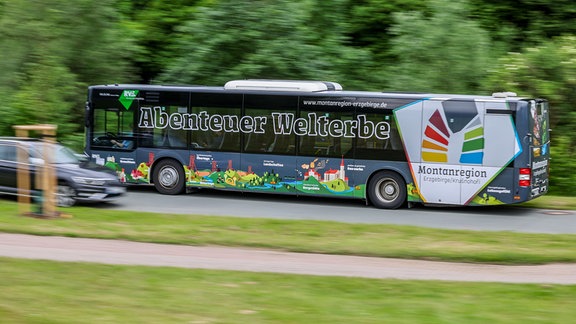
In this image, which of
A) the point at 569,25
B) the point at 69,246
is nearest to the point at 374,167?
the point at 69,246

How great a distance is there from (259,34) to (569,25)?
11.5 m

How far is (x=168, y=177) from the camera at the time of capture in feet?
77.1

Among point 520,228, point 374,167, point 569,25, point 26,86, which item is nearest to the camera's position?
point 520,228

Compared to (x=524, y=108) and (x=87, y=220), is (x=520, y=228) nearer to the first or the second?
(x=524, y=108)

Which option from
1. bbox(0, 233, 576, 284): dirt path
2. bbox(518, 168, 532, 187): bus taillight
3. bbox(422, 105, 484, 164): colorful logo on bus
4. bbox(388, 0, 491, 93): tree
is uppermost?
bbox(388, 0, 491, 93): tree

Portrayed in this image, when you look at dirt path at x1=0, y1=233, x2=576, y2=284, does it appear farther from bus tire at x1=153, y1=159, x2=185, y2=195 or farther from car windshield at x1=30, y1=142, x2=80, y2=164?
bus tire at x1=153, y1=159, x2=185, y2=195

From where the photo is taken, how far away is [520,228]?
17.9 meters

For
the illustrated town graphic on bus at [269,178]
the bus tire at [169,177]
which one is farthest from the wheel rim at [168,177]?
the illustrated town graphic on bus at [269,178]

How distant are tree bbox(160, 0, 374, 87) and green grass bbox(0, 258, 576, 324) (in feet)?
56.6

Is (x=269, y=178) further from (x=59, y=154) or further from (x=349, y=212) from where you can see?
(x=59, y=154)

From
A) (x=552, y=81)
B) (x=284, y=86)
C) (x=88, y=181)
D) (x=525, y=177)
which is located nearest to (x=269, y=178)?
(x=284, y=86)

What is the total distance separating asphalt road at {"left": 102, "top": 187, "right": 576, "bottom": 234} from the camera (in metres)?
18.5

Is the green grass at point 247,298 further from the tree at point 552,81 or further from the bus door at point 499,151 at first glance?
the tree at point 552,81

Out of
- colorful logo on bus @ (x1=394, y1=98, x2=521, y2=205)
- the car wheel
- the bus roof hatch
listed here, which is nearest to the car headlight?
the car wheel
